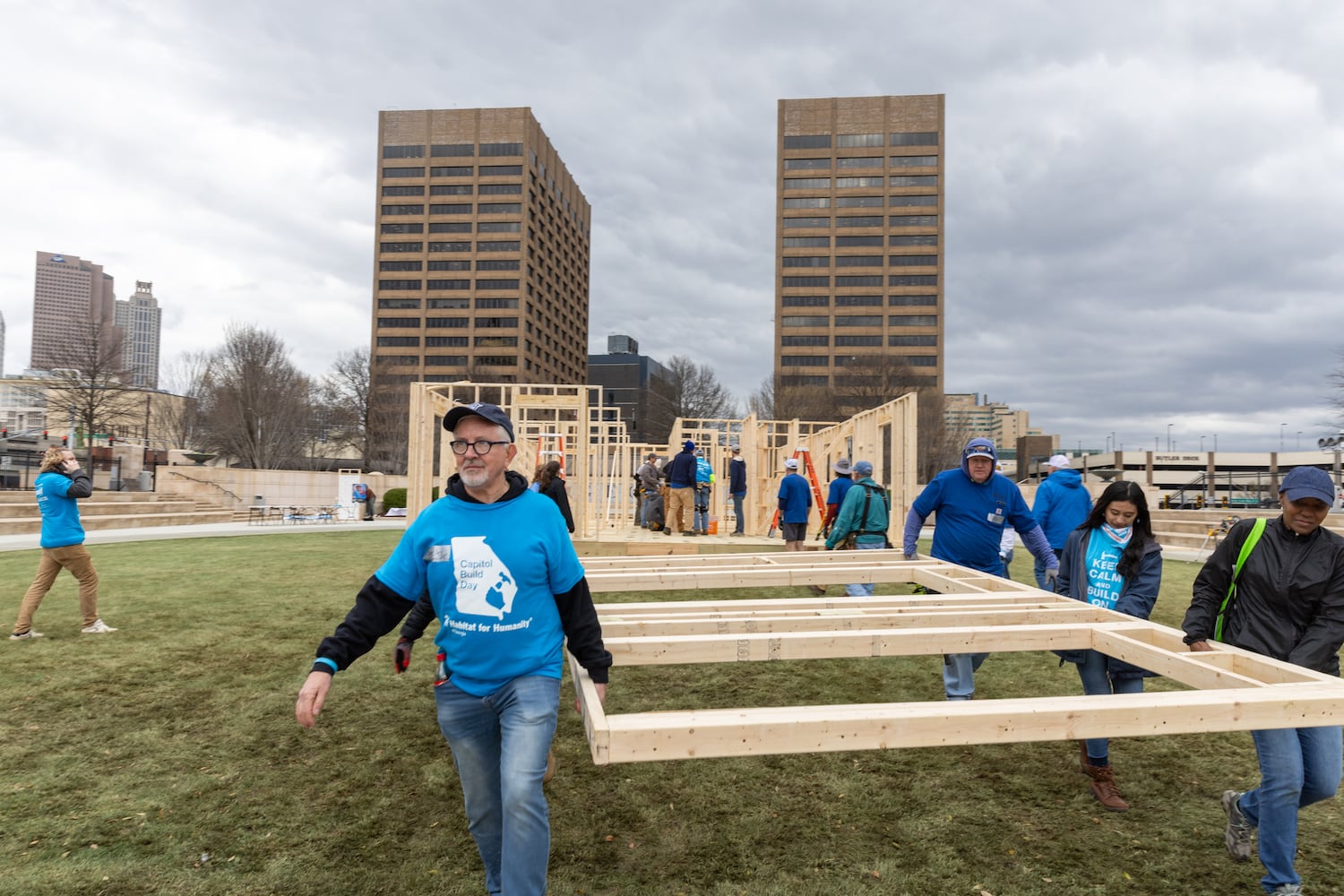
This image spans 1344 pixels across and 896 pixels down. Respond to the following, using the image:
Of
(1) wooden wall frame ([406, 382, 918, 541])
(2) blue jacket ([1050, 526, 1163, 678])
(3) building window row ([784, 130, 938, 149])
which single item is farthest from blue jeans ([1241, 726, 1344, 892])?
(3) building window row ([784, 130, 938, 149])

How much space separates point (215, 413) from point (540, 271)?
64425 millimetres

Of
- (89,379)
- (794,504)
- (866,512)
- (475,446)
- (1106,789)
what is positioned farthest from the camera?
(89,379)

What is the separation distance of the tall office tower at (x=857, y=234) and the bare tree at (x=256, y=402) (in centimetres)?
5821

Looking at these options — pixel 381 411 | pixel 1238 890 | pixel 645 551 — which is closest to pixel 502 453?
pixel 1238 890

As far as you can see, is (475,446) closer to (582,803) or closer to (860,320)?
(582,803)

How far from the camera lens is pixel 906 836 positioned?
12.3 ft

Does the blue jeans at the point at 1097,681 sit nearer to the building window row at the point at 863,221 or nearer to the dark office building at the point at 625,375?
the dark office building at the point at 625,375

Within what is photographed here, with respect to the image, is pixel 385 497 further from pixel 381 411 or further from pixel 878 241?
pixel 878 241

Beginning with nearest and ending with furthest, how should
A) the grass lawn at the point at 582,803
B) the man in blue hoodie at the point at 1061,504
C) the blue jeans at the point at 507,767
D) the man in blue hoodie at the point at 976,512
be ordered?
the blue jeans at the point at 507,767
the grass lawn at the point at 582,803
the man in blue hoodie at the point at 976,512
the man in blue hoodie at the point at 1061,504

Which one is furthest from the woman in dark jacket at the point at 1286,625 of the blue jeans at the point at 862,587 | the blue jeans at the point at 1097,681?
the blue jeans at the point at 862,587

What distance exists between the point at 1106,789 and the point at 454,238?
342ft

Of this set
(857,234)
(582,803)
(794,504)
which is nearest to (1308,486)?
(582,803)

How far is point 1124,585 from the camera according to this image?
4379mm

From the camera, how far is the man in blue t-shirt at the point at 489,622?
2564 millimetres
